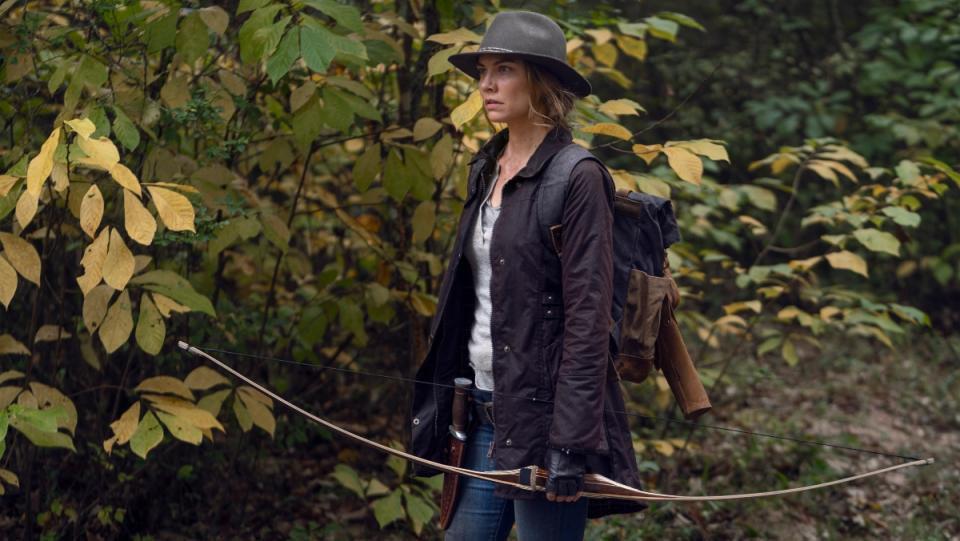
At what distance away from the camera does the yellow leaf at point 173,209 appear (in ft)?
8.09

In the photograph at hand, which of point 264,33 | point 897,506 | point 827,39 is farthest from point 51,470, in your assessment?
point 827,39

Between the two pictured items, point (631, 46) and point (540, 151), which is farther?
point (631, 46)

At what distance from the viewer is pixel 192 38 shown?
3191 millimetres

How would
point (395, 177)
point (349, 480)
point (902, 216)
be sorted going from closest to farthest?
point (395, 177) < point (349, 480) < point (902, 216)

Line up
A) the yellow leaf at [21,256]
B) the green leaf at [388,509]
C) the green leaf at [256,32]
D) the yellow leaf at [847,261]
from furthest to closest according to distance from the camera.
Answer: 1. the yellow leaf at [847,261]
2. the green leaf at [388,509]
3. the green leaf at [256,32]
4. the yellow leaf at [21,256]

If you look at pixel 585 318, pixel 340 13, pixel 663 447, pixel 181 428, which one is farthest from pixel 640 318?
pixel 663 447

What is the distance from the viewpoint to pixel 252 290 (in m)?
4.90

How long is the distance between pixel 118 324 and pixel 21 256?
0.32m

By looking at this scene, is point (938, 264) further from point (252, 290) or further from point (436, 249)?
point (252, 290)

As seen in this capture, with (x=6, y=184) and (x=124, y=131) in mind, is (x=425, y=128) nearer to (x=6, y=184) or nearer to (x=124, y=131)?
(x=124, y=131)

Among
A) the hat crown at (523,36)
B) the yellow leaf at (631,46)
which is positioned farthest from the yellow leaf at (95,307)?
the yellow leaf at (631,46)

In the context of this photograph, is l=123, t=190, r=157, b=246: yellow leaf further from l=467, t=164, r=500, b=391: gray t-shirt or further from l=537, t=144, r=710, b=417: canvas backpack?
l=537, t=144, r=710, b=417: canvas backpack

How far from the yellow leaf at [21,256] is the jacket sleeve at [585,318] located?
142 cm

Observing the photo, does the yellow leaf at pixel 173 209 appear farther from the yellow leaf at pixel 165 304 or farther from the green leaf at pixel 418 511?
the green leaf at pixel 418 511
